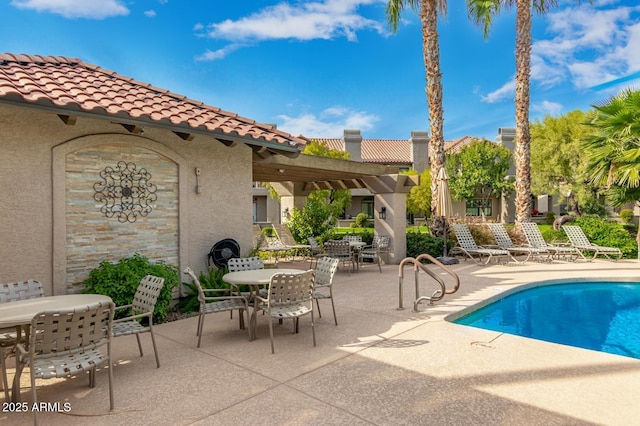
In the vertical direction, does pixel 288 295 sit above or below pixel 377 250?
below

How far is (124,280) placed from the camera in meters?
6.38

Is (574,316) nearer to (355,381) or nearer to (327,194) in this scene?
(355,381)

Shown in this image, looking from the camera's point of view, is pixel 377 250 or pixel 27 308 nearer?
pixel 27 308

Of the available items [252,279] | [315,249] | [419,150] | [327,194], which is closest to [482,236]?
[315,249]

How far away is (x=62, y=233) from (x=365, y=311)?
5454mm

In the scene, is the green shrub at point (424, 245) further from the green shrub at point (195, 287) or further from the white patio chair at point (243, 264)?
the green shrub at point (195, 287)

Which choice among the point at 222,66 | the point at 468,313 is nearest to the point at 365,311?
the point at 468,313

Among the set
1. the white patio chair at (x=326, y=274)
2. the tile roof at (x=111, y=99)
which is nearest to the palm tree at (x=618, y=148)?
the tile roof at (x=111, y=99)

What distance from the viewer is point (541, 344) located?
5398 millimetres

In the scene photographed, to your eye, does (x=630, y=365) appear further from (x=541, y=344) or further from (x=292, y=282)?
(x=292, y=282)

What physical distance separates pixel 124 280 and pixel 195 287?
1.61 metres

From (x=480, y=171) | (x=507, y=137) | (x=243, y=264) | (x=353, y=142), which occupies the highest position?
(x=507, y=137)

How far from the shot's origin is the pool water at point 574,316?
671cm

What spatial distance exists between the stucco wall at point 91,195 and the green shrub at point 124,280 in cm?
50
